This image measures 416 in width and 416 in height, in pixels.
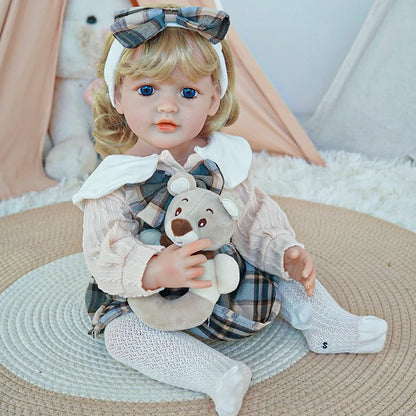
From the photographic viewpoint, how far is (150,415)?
0.74 m

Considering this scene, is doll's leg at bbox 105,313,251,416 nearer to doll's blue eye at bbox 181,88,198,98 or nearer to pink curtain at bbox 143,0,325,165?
doll's blue eye at bbox 181,88,198,98

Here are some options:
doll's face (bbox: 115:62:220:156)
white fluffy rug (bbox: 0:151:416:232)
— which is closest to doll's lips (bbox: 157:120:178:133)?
doll's face (bbox: 115:62:220:156)

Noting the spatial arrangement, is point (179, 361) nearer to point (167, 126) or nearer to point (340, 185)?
point (167, 126)

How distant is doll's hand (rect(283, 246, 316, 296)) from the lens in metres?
0.83

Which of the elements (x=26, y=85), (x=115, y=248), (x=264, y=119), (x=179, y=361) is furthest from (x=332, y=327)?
(x=26, y=85)

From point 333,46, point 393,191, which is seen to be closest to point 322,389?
point 393,191

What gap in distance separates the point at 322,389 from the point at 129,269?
32 cm

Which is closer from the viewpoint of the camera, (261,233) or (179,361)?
(179,361)

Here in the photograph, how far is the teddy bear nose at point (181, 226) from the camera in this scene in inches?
29.2

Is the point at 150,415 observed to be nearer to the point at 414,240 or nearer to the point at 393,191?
the point at 414,240

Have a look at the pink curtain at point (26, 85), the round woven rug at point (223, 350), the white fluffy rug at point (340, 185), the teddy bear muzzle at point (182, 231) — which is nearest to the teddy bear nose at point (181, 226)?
the teddy bear muzzle at point (182, 231)

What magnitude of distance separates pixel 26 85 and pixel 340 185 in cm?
93

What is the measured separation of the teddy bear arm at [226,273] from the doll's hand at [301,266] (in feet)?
0.38

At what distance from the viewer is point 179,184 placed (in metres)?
0.78
